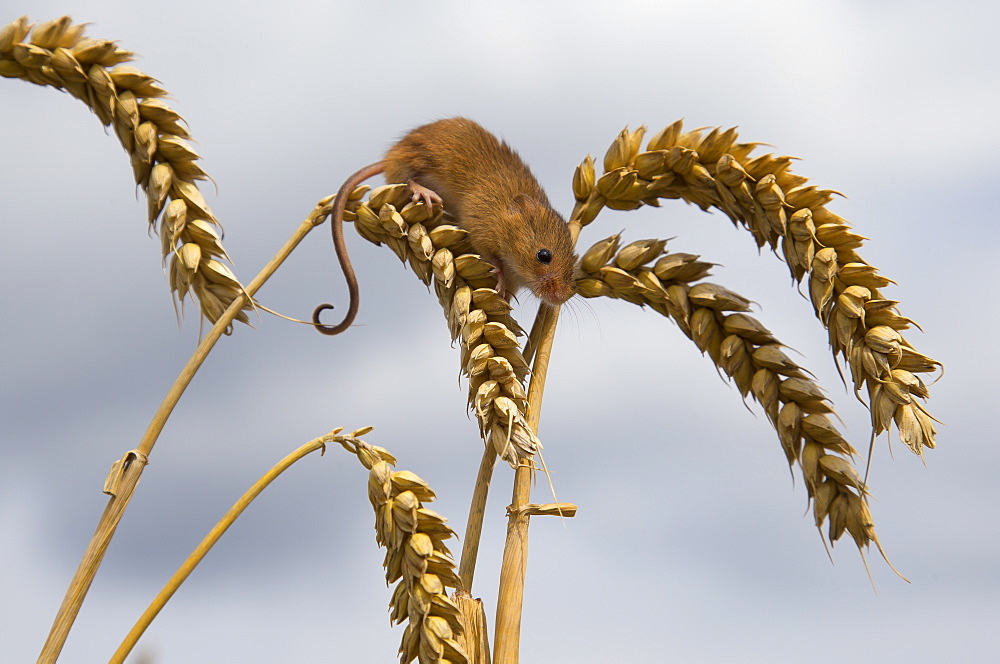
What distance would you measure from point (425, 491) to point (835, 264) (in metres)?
0.91

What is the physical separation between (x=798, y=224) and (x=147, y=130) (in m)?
1.39

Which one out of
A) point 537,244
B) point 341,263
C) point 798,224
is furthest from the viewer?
point 537,244

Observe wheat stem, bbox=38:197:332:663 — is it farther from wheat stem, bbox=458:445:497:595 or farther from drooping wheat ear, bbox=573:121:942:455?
drooping wheat ear, bbox=573:121:942:455

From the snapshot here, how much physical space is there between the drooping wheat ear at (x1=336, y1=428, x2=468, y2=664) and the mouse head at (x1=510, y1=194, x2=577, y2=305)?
2.26 feet

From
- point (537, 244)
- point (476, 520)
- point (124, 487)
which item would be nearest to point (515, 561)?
point (476, 520)

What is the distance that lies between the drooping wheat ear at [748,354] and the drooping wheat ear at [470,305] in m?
0.24

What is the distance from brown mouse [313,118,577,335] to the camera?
7.89 feet

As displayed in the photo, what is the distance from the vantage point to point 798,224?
1.70 m

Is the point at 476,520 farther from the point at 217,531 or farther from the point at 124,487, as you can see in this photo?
the point at 124,487

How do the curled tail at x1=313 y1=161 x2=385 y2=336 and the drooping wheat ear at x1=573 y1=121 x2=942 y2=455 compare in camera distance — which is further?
the curled tail at x1=313 y1=161 x2=385 y2=336

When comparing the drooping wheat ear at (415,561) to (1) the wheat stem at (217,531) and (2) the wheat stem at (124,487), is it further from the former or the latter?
(2) the wheat stem at (124,487)

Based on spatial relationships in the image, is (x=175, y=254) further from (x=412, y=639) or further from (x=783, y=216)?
(x=783, y=216)

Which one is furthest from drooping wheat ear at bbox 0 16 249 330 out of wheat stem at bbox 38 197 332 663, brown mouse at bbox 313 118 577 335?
brown mouse at bbox 313 118 577 335

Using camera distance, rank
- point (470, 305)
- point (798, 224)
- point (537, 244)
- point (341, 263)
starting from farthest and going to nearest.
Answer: point (537, 244) → point (341, 263) → point (470, 305) → point (798, 224)
